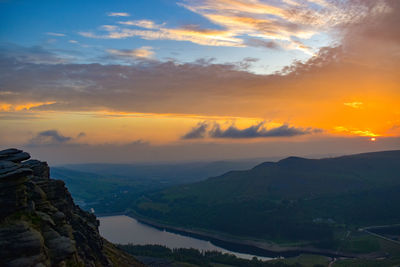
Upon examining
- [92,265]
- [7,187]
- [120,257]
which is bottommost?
[120,257]

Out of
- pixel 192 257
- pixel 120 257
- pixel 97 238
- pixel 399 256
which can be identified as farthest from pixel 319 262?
pixel 97 238

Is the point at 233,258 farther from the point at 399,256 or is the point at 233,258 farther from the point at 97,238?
the point at 97,238

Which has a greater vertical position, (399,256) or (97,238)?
(97,238)

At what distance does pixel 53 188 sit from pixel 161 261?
110 m

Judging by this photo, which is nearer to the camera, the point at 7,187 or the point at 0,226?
the point at 0,226

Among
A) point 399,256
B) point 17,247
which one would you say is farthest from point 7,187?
point 399,256

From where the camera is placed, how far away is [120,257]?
107m

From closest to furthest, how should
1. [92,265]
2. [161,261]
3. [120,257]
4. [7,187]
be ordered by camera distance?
[7,187]
[92,265]
[120,257]
[161,261]

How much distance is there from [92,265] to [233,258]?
140972 millimetres

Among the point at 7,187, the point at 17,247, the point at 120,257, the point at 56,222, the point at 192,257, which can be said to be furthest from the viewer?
the point at 192,257

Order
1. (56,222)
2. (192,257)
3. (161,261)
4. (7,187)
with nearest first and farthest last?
(7,187) < (56,222) < (161,261) < (192,257)

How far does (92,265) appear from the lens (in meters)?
64.2

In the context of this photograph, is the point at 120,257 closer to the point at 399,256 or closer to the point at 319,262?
the point at 319,262

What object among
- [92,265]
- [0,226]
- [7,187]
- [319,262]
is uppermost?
[7,187]
